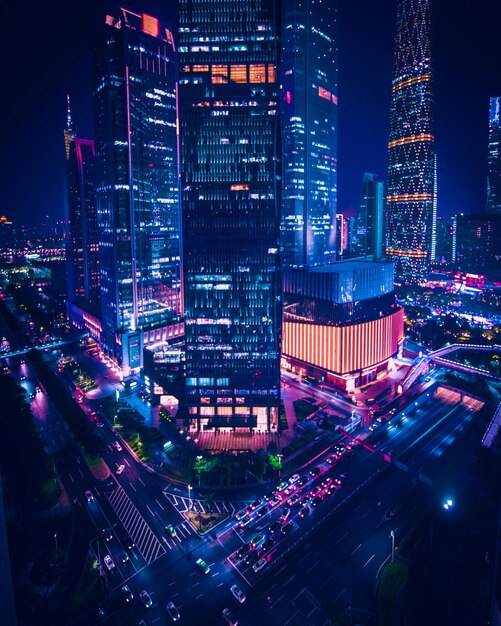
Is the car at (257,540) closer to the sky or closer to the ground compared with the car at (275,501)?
closer to the ground

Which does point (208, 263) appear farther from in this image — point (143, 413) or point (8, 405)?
point (8, 405)

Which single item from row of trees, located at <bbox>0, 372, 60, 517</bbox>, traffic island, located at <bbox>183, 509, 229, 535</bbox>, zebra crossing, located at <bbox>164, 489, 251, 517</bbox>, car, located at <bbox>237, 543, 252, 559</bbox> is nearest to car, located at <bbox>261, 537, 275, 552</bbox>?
car, located at <bbox>237, 543, 252, 559</bbox>

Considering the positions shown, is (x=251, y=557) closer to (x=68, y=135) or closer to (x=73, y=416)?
(x=73, y=416)

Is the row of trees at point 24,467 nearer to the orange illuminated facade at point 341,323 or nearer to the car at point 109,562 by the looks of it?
the car at point 109,562

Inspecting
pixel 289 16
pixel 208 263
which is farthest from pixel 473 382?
pixel 289 16

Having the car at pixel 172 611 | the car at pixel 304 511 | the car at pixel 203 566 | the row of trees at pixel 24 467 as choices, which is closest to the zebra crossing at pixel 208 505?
the car at pixel 304 511

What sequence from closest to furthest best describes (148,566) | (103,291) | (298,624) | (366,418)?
(298,624)
(148,566)
(366,418)
(103,291)
